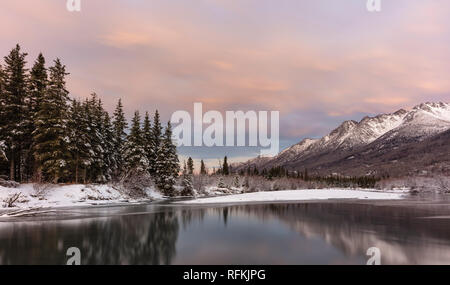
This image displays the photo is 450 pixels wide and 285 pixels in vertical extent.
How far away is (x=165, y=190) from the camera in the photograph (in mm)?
66188

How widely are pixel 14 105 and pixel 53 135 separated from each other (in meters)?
6.08

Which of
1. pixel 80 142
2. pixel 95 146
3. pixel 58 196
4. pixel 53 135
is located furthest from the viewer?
pixel 95 146

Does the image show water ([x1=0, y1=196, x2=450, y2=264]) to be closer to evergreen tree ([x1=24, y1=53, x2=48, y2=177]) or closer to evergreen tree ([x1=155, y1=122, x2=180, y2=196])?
evergreen tree ([x1=24, y1=53, x2=48, y2=177])

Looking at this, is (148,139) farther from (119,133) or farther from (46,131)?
(46,131)

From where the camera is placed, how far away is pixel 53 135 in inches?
1665

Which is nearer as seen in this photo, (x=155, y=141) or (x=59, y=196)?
(x=59, y=196)

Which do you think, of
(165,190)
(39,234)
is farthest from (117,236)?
(165,190)

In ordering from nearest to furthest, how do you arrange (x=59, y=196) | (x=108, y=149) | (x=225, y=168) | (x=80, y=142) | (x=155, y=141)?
1. (x=59, y=196)
2. (x=80, y=142)
3. (x=108, y=149)
4. (x=155, y=141)
5. (x=225, y=168)

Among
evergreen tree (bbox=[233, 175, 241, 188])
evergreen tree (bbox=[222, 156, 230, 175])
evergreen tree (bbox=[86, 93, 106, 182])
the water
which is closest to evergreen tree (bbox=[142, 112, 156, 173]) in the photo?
evergreen tree (bbox=[86, 93, 106, 182])

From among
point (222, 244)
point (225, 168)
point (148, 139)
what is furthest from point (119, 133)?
point (225, 168)

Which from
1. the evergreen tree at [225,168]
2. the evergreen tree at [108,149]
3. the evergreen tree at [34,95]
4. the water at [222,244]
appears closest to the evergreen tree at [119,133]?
the evergreen tree at [108,149]

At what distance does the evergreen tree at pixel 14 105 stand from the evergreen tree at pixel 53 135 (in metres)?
2.14
